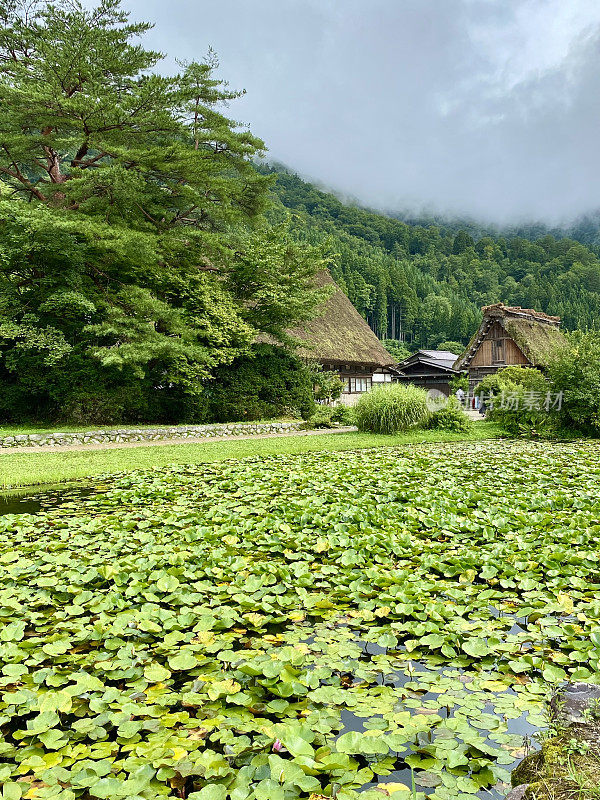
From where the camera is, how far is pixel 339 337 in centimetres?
2680

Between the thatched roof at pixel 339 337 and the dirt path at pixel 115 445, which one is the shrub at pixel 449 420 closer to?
the dirt path at pixel 115 445

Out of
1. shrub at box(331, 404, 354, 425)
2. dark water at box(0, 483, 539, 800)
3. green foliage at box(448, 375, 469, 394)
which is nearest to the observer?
dark water at box(0, 483, 539, 800)

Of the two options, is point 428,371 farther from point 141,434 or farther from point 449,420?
point 141,434

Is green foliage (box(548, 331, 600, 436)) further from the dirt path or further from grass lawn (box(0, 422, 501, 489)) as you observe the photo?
the dirt path

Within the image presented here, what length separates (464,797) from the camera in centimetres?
183

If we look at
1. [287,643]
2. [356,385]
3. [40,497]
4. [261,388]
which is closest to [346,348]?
[356,385]

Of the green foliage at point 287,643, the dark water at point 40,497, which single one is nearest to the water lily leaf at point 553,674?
the green foliage at point 287,643

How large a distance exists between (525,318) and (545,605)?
89.3 feet

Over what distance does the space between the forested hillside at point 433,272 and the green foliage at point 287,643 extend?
4218cm

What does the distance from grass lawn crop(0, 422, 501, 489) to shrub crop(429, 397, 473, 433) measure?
1.04 ft

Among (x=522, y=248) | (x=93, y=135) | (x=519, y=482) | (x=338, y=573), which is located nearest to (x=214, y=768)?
(x=338, y=573)

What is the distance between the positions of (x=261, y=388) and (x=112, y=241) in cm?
708

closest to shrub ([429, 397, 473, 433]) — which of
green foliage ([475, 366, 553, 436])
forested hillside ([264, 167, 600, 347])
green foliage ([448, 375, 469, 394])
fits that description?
green foliage ([475, 366, 553, 436])

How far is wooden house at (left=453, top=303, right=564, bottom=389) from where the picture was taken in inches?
1023
